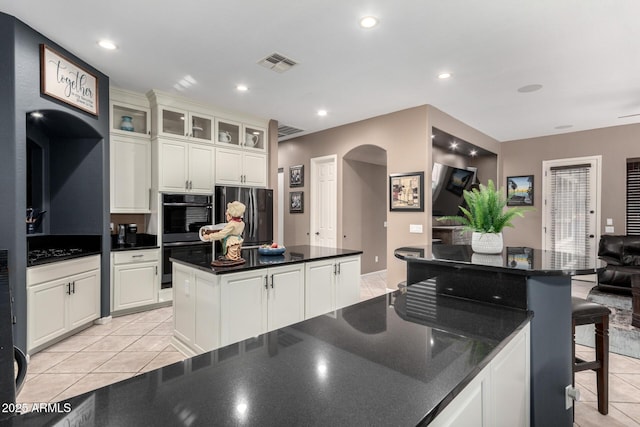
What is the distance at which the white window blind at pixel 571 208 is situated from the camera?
6059 mm

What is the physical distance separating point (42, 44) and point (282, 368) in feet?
11.9

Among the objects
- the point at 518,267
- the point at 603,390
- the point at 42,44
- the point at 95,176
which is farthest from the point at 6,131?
the point at 603,390

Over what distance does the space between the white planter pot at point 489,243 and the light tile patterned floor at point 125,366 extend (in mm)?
1206

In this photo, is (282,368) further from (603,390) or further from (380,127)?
(380,127)

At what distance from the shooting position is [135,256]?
157 inches

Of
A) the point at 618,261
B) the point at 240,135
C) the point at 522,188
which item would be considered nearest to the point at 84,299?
the point at 240,135

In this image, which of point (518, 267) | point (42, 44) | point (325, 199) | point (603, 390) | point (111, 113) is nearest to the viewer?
point (518, 267)

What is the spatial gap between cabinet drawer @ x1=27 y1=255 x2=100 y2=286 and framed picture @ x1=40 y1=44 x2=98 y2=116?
157 cm

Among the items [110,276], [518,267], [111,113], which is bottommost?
[110,276]

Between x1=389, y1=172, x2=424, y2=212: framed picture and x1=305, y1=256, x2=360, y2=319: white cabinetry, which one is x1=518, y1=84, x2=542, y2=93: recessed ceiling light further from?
x1=305, y1=256, x2=360, y2=319: white cabinetry

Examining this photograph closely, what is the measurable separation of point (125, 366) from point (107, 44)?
9.51 feet

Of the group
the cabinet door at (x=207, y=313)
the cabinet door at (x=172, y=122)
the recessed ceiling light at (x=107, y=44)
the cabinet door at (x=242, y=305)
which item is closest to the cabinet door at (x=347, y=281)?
the cabinet door at (x=242, y=305)

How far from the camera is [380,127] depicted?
516cm

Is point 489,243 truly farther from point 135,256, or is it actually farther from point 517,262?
point 135,256
